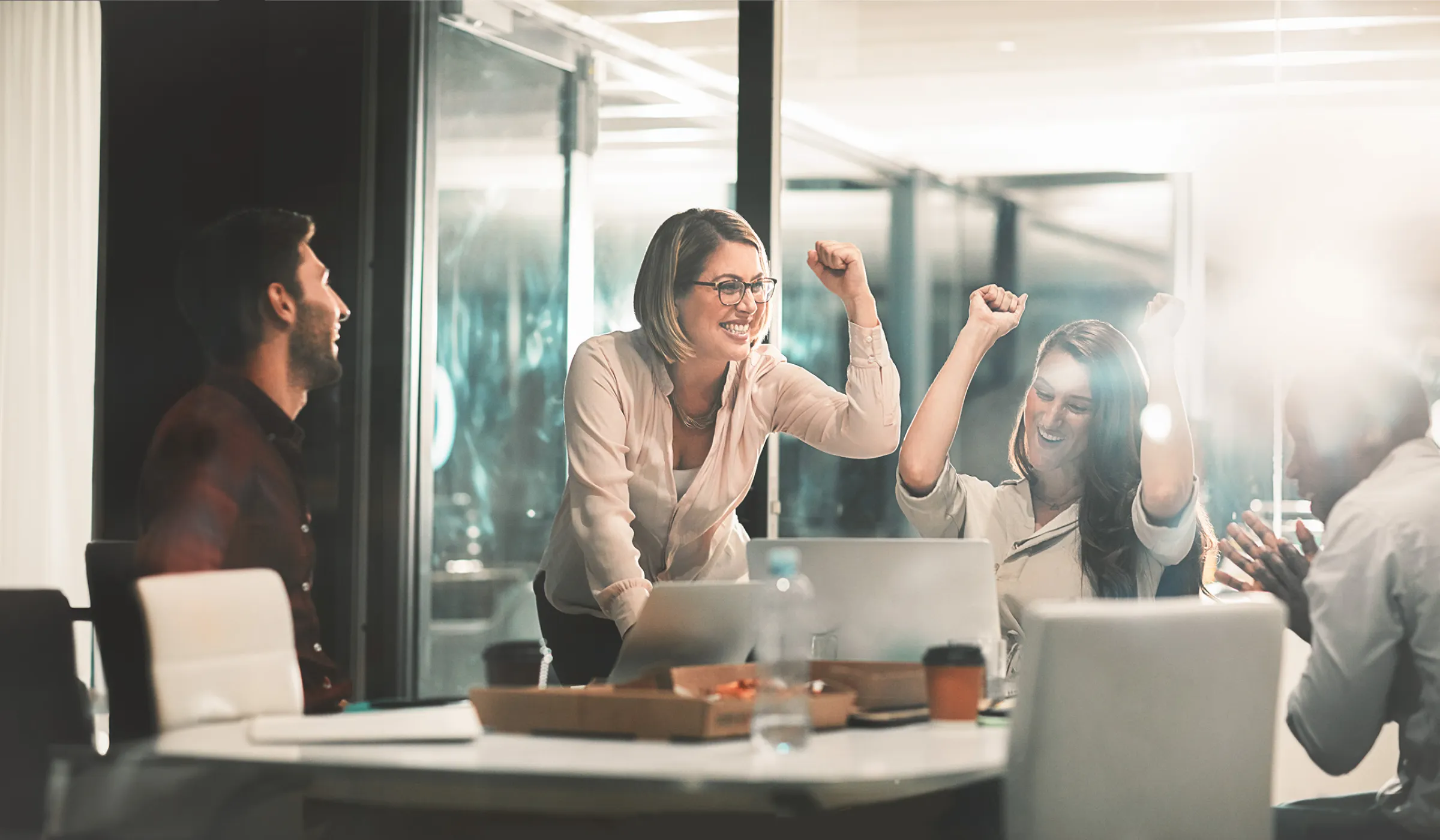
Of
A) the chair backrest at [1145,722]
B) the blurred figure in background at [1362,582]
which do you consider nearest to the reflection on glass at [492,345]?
the blurred figure in background at [1362,582]

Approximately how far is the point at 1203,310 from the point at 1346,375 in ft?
1.35

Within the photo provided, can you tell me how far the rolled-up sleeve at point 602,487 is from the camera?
3.14 metres

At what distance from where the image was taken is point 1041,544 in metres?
3.81

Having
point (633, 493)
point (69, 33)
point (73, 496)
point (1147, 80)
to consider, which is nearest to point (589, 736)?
point (633, 493)

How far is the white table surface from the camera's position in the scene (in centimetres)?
158

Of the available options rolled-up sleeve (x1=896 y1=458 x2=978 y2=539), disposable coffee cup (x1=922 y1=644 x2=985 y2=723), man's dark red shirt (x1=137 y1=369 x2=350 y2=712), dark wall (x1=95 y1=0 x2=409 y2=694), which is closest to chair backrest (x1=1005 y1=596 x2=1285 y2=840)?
disposable coffee cup (x1=922 y1=644 x2=985 y2=723)

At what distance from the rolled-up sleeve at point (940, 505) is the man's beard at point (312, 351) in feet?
6.37

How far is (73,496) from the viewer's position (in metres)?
4.55

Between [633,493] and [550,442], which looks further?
[550,442]

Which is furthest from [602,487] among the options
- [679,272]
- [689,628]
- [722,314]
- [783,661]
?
[783,661]

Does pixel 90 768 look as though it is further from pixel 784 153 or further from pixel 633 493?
pixel 784 153

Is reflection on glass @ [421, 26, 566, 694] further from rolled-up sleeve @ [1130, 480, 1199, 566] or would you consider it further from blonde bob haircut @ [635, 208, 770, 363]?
rolled-up sleeve @ [1130, 480, 1199, 566]

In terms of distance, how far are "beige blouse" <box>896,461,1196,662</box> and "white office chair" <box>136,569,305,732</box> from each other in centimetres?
190

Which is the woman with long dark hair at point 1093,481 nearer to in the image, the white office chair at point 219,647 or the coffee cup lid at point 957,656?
the coffee cup lid at point 957,656
